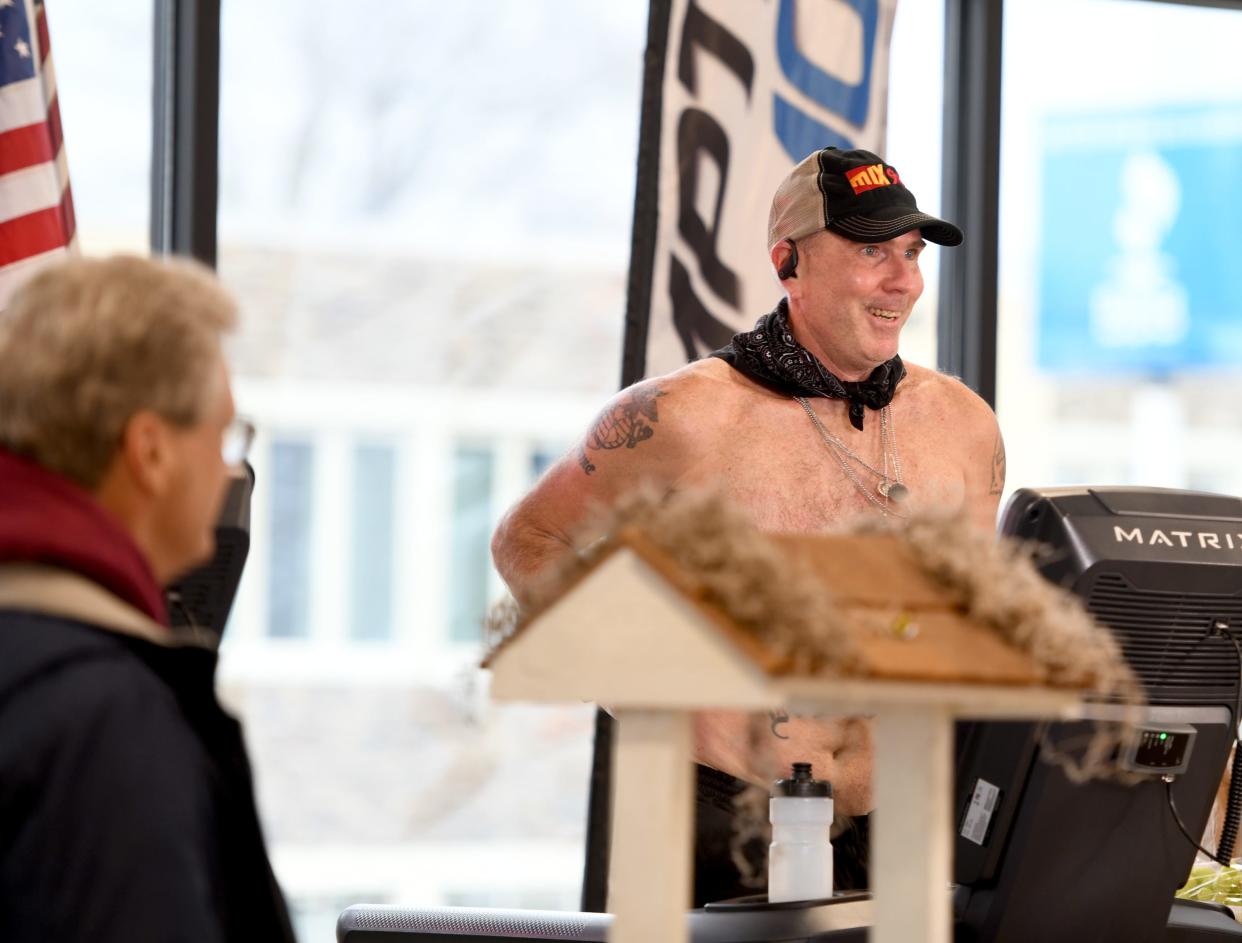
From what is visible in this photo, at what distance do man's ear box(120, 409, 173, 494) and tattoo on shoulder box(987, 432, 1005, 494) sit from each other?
177 centimetres

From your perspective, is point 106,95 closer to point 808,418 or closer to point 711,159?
point 711,159

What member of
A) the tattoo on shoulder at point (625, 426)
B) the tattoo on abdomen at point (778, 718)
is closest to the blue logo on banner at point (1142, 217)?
the tattoo on shoulder at point (625, 426)

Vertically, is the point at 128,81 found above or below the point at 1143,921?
above

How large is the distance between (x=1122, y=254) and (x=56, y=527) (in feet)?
27.0

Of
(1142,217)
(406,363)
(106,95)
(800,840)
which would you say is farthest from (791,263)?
(406,363)

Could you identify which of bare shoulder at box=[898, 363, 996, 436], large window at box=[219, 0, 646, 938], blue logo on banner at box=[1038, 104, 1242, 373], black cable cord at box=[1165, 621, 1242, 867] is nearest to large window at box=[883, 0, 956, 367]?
bare shoulder at box=[898, 363, 996, 436]

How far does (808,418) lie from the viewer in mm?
2635

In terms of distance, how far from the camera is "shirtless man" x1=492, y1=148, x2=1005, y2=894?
2562 mm

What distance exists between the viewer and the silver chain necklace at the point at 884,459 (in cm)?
257

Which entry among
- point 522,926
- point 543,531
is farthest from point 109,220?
point 522,926

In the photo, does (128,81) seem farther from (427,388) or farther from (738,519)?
(427,388)

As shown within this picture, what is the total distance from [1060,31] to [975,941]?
6.54 metres

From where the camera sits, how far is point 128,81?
3.88 meters

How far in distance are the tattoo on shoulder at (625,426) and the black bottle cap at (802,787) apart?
2.92ft
